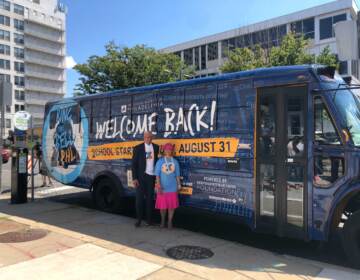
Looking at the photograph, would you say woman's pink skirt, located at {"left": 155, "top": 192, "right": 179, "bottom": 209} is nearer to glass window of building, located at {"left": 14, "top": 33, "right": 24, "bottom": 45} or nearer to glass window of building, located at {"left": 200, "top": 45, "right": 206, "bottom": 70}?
glass window of building, located at {"left": 200, "top": 45, "right": 206, "bottom": 70}

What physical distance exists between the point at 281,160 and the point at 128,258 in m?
2.65

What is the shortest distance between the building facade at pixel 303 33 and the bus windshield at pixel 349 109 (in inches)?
20.8

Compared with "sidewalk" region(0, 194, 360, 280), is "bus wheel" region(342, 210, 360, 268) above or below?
above

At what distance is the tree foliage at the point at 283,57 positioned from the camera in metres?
18.7

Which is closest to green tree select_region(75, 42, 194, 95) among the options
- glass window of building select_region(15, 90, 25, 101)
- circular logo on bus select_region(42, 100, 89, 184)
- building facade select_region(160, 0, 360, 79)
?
building facade select_region(160, 0, 360, 79)

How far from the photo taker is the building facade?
579 cm

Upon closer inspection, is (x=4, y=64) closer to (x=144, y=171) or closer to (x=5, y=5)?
(x=5, y=5)

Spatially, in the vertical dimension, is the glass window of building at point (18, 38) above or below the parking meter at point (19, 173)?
above

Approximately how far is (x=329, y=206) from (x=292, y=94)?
1.70m

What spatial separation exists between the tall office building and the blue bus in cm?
7531

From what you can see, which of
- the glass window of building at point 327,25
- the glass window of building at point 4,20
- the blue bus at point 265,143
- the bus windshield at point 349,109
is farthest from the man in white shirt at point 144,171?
the glass window of building at point 4,20

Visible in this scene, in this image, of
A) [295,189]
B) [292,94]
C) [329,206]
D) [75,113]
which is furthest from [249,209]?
[75,113]

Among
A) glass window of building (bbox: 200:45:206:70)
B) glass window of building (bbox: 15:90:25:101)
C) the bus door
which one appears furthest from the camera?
glass window of building (bbox: 15:90:25:101)

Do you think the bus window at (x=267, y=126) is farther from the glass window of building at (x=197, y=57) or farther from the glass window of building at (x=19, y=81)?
the glass window of building at (x=19, y=81)
